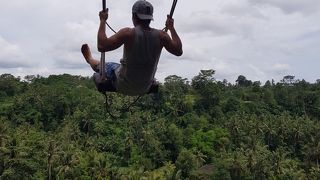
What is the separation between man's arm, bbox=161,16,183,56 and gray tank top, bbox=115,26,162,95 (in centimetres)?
7

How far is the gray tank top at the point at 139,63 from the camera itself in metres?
4.84

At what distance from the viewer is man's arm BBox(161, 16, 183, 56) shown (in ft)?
16.3

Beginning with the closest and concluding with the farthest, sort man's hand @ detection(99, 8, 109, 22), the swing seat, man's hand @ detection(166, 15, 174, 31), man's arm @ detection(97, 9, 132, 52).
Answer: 1. man's arm @ detection(97, 9, 132, 52)
2. man's hand @ detection(99, 8, 109, 22)
3. man's hand @ detection(166, 15, 174, 31)
4. the swing seat

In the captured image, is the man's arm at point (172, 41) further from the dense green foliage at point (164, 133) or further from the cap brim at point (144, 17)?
the dense green foliage at point (164, 133)

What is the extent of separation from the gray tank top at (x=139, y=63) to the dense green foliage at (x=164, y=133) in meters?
35.7

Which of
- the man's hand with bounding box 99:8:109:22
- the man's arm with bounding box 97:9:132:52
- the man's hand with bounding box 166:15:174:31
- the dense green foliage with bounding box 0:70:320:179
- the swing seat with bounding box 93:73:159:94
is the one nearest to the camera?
the man's arm with bounding box 97:9:132:52

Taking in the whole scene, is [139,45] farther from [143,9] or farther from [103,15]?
[103,15]

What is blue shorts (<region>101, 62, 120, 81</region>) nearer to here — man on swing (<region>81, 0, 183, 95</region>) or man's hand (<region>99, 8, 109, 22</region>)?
man on swing (<region>81, 0, 183, 95</region>)

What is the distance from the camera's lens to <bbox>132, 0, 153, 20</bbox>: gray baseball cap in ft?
15.8

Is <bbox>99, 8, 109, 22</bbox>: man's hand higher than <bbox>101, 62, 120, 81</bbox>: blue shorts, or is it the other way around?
<bbox>99, 8, 109, 22</bbox>: man's hand

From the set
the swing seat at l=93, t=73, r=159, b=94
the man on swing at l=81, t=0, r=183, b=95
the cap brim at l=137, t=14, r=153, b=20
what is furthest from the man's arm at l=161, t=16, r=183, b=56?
the swing seat at l=93, t=73, r=159, b=94

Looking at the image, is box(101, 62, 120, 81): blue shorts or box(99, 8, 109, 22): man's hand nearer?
box(99, 8, 109, 22): man's hand

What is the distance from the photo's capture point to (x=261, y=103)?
3041 inches

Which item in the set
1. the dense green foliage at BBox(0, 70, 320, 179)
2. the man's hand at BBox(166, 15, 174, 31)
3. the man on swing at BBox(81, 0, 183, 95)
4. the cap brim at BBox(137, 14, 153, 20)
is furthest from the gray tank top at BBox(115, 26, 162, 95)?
the dense green foliage at BBox(0, 70, 320, 179)
